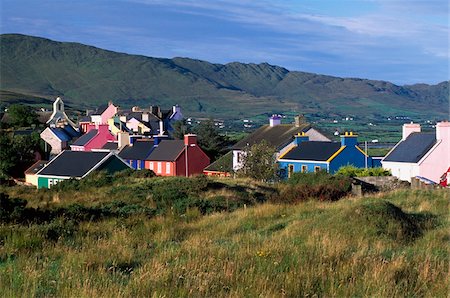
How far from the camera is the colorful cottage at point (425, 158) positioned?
142ft

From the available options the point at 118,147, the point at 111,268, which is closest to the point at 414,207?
the point at 111,268

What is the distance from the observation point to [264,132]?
6250 cm

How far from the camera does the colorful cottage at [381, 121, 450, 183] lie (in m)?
43.2

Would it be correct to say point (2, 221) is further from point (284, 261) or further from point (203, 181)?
point (203, 181)

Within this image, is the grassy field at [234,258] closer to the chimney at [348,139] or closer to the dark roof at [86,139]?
the chimney at [348,139]

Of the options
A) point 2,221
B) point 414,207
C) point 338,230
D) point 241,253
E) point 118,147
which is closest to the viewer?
point 241,253

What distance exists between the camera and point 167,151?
59.2 meters

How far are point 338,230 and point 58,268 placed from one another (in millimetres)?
6239

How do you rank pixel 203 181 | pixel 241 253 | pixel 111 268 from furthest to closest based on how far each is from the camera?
pixel 203 181
pixel 241 253
pixel 111 268

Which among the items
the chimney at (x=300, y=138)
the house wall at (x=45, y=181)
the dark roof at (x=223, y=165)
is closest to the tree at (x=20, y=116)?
the dark roof at (x=223, y=165)

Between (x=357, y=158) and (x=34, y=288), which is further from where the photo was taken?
(x=357, y=158)

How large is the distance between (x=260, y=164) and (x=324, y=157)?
6215mm

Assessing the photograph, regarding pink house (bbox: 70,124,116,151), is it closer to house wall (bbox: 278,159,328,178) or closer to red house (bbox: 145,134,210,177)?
red house (bbox: 145,134,210,177)

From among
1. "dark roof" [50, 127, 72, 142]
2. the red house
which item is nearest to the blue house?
the red house
